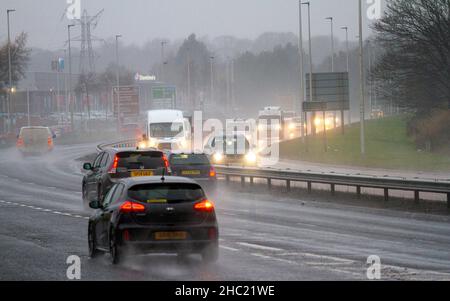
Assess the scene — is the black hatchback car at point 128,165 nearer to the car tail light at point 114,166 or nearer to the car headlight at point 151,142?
the car tail light at point 114,166

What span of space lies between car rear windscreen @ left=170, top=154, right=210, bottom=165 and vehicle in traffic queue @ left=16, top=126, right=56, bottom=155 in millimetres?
31121

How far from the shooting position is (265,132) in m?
88.8

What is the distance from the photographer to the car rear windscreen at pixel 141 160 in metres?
27.2

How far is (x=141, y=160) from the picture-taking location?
27.6m

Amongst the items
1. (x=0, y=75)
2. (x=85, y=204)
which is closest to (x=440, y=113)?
(x=85, y=204)

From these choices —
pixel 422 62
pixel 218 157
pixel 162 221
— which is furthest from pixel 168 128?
pixel 162 221

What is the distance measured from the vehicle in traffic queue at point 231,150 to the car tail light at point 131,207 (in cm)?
3031

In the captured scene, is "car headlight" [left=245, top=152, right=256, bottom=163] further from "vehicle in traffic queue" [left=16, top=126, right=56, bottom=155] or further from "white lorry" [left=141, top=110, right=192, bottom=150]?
"vehicle in traffic queue" [left=16, top=126, right=56, bottom=155]

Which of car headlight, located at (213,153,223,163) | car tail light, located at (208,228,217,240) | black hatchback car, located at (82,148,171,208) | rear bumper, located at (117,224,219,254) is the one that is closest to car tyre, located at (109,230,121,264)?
rear bumper, located at (117,224,219,254)

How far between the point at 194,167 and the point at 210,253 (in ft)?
58.8

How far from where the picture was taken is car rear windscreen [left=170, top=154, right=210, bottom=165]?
113 feet

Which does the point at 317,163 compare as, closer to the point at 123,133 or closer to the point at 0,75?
the point at 123,133

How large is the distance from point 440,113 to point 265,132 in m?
27.5

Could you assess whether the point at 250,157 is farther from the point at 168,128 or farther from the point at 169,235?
the point at 169,235
